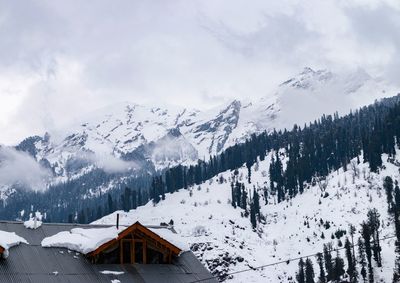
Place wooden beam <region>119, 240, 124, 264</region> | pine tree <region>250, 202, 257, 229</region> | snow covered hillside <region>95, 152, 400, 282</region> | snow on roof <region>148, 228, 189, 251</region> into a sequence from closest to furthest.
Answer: wooden beam <region>119, 240, 124, 264</region>
snow on roof <region>148, 228, 189, 251</region>
snow covered hillside <region>95, 152, 400, 282</region>
pine tree <region>250, 202, 257, 229</region>

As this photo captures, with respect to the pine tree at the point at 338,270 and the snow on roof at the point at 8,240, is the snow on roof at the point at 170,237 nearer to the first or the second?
the snow on roof at the point at 8,240

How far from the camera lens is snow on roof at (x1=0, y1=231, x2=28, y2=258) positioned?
1323 inches

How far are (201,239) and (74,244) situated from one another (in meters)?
119

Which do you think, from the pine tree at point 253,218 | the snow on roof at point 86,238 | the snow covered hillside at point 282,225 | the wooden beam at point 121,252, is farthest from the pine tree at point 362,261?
the wooden beam at point 121,252

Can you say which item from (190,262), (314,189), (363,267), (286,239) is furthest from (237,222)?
(190,262)

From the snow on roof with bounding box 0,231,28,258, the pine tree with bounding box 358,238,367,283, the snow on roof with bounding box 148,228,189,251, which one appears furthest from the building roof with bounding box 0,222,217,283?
the pine tree with bounding box 358,238,367,283

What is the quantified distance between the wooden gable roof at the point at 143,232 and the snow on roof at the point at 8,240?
436 centimetres

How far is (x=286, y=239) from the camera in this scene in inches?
6427

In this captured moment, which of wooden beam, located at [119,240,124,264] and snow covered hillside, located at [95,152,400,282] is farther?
snow covered hillside, located at [95,152,400,282]

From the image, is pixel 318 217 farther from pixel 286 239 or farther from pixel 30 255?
pixel 30 255

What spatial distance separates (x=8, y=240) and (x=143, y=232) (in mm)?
8524

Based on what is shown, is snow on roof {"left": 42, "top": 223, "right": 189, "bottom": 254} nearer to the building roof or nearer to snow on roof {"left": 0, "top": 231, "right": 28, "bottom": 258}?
the building roof

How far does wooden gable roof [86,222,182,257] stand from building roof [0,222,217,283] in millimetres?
816

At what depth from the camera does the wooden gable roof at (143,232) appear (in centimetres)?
3697
